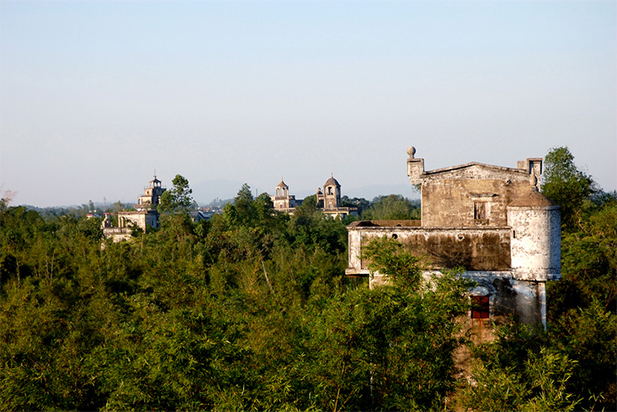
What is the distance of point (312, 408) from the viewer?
28.6 ft

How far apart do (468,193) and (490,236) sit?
1.68m

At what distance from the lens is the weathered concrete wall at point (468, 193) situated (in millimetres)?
14156

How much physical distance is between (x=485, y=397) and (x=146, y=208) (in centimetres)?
4944

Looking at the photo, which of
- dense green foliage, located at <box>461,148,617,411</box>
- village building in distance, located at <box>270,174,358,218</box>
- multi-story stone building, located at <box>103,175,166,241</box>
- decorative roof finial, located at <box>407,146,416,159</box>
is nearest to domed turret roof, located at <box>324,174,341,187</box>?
village building in distance, located at <box>270,174,358,218</box>

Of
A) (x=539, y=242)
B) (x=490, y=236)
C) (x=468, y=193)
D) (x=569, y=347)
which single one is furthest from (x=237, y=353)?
(x=569, y=347)

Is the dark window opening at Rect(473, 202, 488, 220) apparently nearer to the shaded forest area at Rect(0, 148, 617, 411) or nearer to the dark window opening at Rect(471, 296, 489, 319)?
the dark window opening at Rect(471, 296, 489, 319)

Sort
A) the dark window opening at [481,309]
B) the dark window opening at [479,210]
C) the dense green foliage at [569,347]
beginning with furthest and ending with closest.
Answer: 1. the dark window opening at [479,210]
2. the dark window opening at [481,309]
3. the dense green foliage at [569,347]

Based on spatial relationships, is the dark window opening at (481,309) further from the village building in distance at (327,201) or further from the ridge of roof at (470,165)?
the village building in distance at (327,201)

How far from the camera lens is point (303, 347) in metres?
11.2

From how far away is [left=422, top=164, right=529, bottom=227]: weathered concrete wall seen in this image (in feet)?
46.4

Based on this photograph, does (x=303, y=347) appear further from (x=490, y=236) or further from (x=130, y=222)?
(x=130, y=222)

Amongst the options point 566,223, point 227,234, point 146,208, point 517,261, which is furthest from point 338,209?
point 517,261

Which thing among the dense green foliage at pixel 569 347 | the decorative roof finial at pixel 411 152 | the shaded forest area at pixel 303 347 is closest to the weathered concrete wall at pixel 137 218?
the shaded forest area at pixel 303 347

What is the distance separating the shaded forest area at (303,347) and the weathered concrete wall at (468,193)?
233 cm
